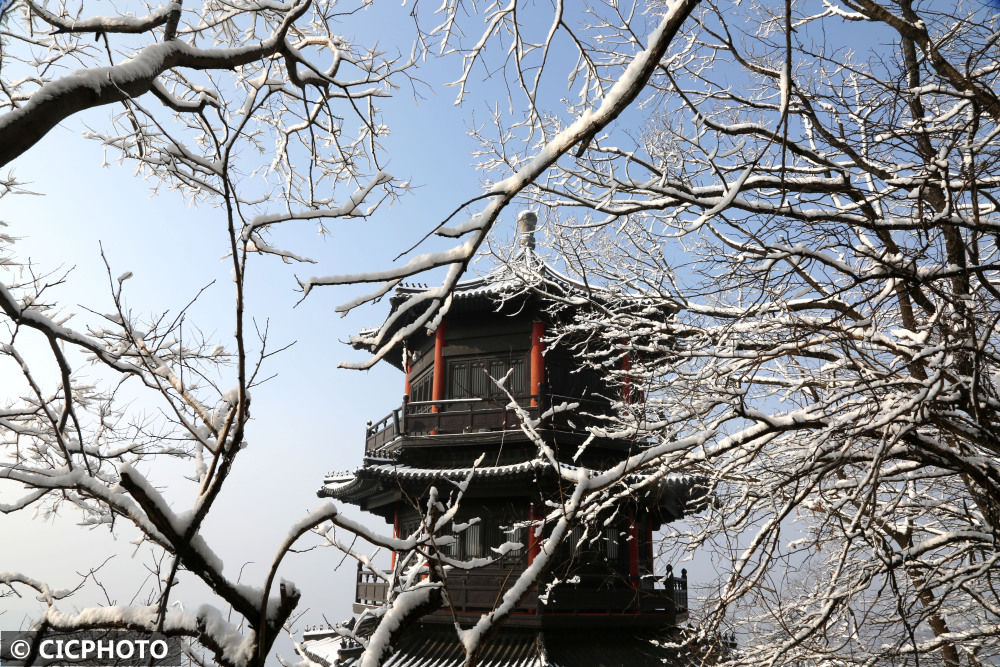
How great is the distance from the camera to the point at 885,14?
4.40 meters

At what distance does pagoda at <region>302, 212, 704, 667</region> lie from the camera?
420 inches

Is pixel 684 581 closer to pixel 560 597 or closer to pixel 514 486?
pixel 560 597

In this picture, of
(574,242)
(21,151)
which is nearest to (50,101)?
(21,151)

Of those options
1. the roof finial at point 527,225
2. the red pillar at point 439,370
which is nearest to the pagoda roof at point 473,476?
the red pillar at point 439,370

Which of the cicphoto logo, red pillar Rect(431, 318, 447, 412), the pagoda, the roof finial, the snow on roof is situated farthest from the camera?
the roof finial

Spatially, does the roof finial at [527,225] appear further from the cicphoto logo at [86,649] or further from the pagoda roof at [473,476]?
the cicphoto logo at [86,649]

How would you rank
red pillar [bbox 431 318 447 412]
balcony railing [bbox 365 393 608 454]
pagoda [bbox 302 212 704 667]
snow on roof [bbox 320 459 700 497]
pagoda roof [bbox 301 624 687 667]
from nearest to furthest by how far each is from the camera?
pagoda roof [bbox 301 624 687 667] < pagoda [bbox 302 212 704 667] < snow on roof [bbox 320 459 700 497] < balcony railing [bbox 365 393 608 454] < red pillar [bbox 431 318 447 412]

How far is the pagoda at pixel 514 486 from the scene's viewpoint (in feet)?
35.0

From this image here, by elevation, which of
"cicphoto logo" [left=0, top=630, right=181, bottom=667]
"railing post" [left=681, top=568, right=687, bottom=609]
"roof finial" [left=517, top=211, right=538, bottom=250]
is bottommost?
"cicphoto logo" [left=0, top=630, right=181, bottom=667]

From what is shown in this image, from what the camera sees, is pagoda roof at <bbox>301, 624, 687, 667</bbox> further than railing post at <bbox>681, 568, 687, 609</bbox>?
No

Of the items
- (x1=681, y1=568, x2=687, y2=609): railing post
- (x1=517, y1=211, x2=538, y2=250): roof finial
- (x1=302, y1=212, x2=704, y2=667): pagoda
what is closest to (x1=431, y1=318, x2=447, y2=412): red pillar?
(x1=302, y1=212, x2=704, y2=667): pagoda

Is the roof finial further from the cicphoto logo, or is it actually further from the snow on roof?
the cicphoto logo

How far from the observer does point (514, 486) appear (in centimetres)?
1177

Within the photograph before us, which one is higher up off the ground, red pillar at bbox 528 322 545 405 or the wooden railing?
red pillar at bbox 528 322 545 405
